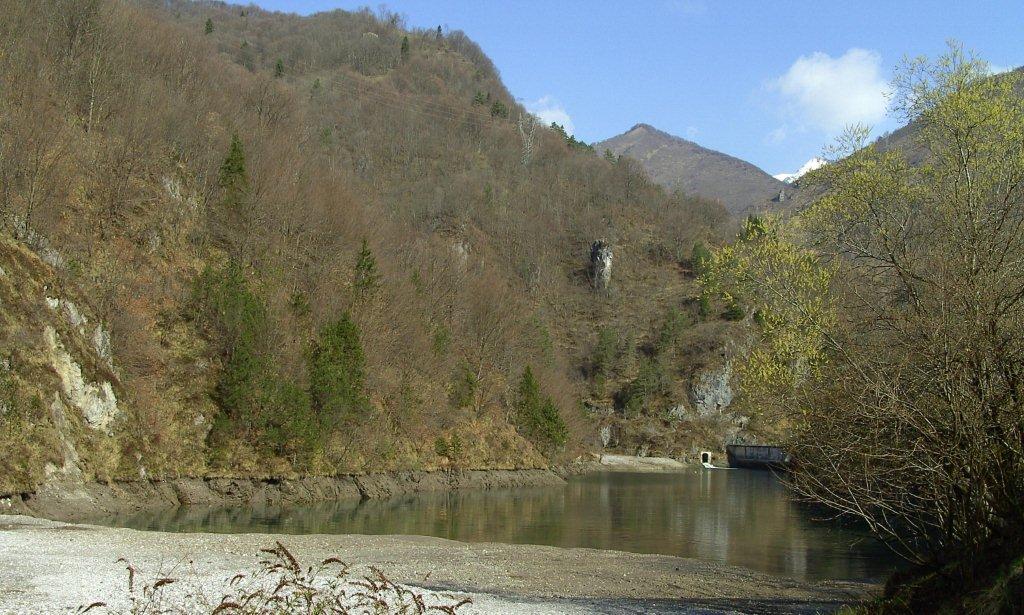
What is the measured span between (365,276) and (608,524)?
104 ft

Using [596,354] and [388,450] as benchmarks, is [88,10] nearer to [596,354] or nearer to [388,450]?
[388,450]

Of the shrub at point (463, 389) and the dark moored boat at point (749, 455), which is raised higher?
the shrub at point (463, 389)

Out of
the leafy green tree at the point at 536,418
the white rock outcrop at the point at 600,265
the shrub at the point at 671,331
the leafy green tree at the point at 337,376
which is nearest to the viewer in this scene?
the leafy green tree at the point at 337,376

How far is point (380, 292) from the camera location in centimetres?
6512

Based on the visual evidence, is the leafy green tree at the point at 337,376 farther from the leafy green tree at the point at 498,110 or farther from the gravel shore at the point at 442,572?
the leafy green tree at the point at 498,110

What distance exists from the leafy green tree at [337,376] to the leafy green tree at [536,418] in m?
24.8

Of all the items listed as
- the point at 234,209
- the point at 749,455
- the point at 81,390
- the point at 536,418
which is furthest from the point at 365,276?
the point at 749,455

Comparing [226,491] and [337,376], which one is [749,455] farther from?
[226,491]

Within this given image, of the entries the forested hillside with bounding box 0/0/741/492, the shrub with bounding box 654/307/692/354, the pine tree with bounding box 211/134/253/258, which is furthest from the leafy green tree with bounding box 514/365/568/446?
the shrub with bounding box 654/307/692/354

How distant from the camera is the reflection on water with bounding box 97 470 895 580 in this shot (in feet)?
99.2

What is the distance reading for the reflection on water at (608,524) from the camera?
3023cm

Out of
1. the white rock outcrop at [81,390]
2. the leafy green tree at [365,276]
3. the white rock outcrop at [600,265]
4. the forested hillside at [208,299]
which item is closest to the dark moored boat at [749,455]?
the forested hillside at [208,299]

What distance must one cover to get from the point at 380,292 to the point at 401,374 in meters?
7.12

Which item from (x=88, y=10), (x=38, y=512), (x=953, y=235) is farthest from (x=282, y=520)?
(x=88, y=10)
